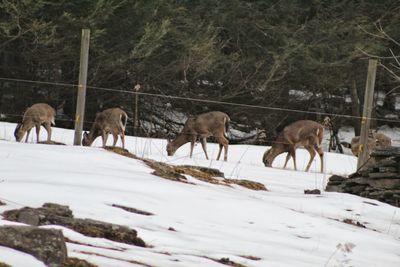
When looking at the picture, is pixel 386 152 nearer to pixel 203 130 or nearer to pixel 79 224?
pixel 79 224

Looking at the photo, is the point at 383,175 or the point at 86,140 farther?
the point at 86,140

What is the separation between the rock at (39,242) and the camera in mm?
4691

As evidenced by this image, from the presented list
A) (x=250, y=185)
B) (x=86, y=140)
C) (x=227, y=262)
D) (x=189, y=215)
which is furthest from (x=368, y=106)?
(x=227, y=262)

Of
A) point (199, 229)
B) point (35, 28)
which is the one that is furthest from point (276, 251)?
point (35, 28)

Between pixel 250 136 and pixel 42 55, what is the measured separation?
8.48 m

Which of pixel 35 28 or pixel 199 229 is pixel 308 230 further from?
pixel 35 28

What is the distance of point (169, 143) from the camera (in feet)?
68.8

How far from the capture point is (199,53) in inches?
966

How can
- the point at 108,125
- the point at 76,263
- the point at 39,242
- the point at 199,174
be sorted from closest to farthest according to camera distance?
the point at 39,242, the point at 76,263, the point at 199,174, the point at 108,125

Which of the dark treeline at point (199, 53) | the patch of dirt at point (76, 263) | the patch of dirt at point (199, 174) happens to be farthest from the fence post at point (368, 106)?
the patch of dirt at point (76, 263)

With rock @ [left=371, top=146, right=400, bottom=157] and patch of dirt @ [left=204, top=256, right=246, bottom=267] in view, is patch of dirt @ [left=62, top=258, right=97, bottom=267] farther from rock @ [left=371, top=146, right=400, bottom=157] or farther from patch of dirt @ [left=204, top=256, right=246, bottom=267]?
rock @ [left=371, top=146, right=400, bottom=157]

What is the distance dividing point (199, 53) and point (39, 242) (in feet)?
65.7

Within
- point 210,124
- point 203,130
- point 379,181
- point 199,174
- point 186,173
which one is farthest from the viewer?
point 210,124

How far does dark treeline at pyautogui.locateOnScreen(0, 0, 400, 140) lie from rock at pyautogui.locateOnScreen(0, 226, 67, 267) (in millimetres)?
17412
